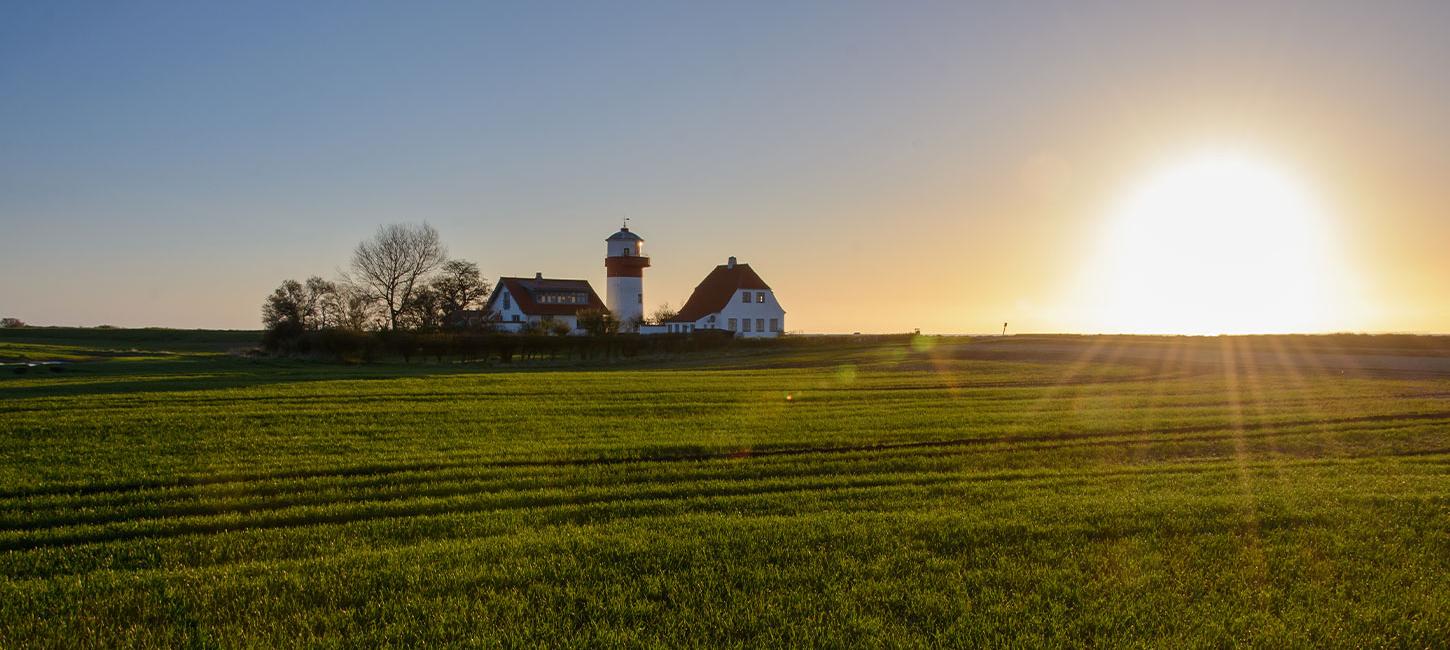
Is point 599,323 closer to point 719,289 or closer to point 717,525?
point 719,289

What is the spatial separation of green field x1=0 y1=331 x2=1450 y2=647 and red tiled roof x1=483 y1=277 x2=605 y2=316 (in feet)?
177

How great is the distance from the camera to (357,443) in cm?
1539

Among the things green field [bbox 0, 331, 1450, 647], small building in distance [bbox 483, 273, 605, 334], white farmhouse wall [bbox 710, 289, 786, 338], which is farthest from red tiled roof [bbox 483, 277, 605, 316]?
green field [bbox 0, 331, 1450, 647]

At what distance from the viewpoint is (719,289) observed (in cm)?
7494

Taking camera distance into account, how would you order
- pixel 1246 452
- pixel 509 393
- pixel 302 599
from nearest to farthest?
pixel 302 599 → pixel 1246 452 → pixel 509 393

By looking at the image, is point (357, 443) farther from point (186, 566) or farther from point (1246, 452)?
point (1246, 452)

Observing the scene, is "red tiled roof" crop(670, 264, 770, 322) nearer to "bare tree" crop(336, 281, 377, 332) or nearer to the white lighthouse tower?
the white lighthouse tower

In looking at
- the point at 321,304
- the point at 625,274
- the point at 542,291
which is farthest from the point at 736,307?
the point at 321,304

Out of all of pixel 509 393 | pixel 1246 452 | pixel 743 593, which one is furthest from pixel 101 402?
pixel 1246 452

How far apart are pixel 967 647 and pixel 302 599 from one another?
18.7 ft

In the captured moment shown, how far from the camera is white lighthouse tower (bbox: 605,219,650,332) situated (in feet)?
247

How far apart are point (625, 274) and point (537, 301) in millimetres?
9244

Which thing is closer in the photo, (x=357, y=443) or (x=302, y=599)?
(x=302, y=599)

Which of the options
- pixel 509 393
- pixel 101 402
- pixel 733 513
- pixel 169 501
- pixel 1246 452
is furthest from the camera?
pixel 509 393
